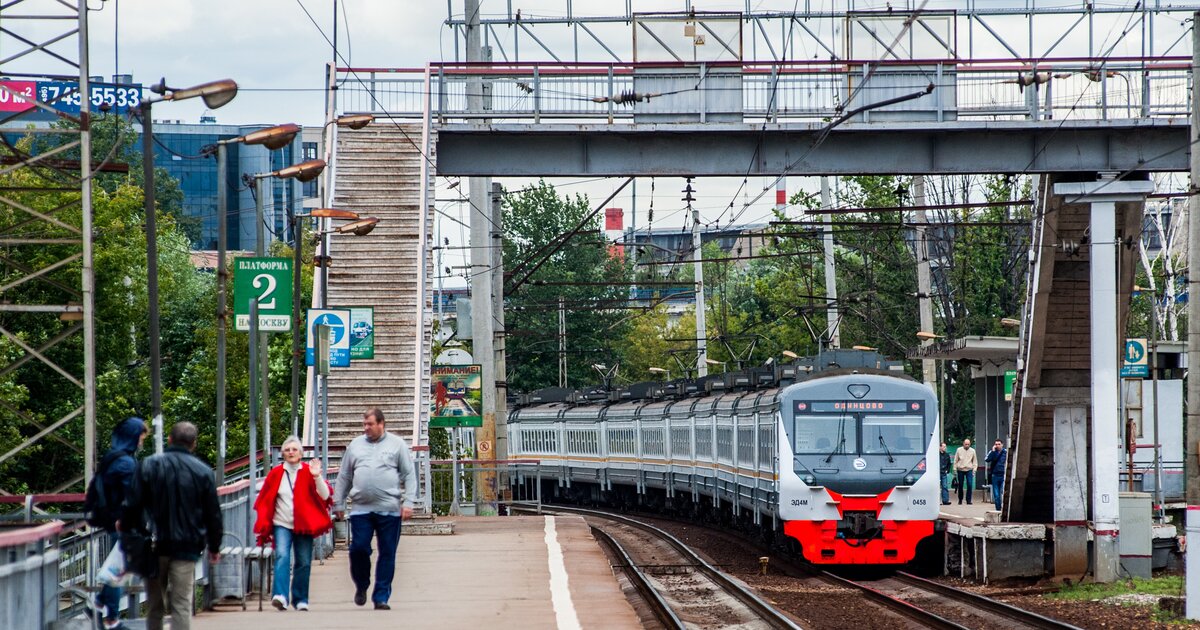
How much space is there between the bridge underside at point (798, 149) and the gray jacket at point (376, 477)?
11303mm

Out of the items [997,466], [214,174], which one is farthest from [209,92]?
[214,174]

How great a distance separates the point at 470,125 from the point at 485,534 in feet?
20.1

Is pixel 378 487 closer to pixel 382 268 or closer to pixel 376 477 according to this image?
pixel 376 477

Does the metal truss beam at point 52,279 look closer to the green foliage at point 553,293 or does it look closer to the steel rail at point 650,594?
the steel rail at point 650,594

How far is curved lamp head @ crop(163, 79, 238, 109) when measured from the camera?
15.6 m

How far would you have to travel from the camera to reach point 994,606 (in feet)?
61.5

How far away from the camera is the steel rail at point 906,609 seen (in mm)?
16828

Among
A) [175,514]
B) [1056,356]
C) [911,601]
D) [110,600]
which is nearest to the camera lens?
[175,514]

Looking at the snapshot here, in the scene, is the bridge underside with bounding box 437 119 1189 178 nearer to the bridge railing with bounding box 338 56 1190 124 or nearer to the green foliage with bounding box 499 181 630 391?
the bridge railing with bounding box 338 56 1190 124

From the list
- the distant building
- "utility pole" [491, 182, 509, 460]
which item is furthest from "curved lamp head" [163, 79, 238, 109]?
the distant building

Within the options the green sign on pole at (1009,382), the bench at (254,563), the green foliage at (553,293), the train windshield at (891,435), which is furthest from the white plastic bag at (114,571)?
the green foliage at (553,293)

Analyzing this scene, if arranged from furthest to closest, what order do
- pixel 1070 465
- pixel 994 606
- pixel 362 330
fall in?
pixel 1070 465
pixel 362 330
pixel 994 606

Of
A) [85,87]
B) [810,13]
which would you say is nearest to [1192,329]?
[810,13]

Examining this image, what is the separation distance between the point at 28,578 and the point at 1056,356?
19.3 meters
